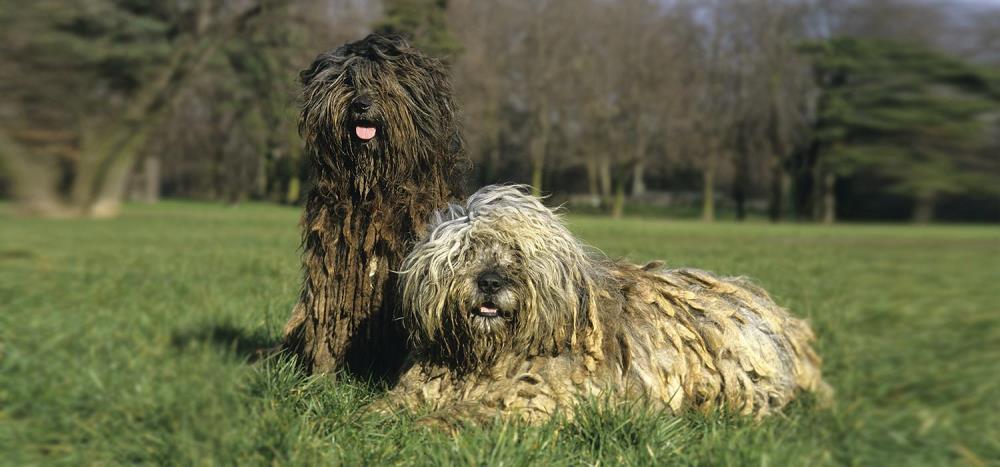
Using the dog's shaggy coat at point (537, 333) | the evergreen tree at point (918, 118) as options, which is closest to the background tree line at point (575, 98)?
the evergreen tree at point (918, 118)

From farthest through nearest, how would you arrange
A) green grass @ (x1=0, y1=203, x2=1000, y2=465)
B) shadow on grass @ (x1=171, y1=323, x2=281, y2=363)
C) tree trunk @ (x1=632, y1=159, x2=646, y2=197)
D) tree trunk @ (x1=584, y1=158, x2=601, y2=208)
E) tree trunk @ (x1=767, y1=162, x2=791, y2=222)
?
tree trunk @ (x1=632, y1=159, x2=646, y2=197), tree trunk @ (x1=584, y1=158, x2=601, y2=208), tree trunk @ (x1=767, y1=162, x2=791, y2=222), shadow on grass @ (x1=171, y1=323, x2=281, y2=363), green grass @ (x1=0, y1=203, x2=1000, y2=465)

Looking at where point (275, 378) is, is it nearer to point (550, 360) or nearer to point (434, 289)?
point (434, 289)

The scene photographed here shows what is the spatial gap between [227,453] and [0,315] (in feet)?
11.5

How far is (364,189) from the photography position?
16.1 feet

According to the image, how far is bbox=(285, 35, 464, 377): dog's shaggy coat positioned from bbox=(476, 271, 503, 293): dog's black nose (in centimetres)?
75

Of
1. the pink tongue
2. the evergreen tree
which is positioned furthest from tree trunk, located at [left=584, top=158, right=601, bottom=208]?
the evergreen tree

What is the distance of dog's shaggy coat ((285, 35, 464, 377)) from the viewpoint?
4.84 metres

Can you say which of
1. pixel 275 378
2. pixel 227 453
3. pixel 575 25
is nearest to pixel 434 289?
pixel 275 378

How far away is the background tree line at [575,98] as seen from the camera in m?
3.97

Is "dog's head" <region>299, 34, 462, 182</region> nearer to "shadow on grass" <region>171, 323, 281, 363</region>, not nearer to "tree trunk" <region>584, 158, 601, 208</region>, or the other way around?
"shadow on grass" <region>171, 323, 281, 363</region>

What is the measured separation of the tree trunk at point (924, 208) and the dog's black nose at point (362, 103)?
282cm

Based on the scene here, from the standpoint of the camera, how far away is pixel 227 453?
3.31m

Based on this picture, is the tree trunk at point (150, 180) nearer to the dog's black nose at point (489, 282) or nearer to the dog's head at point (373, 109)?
the dog's head at point (373, 109)

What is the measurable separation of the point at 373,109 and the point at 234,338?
210cm
